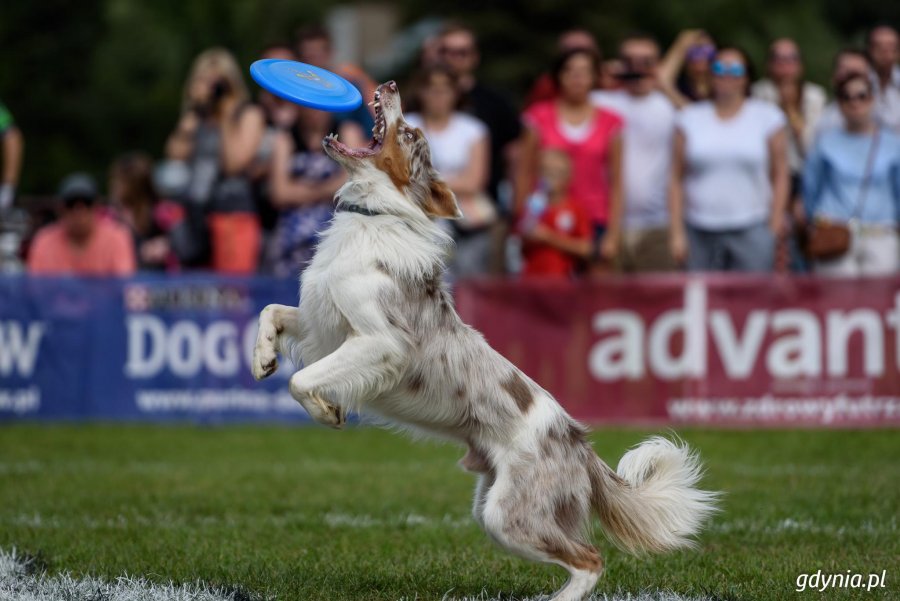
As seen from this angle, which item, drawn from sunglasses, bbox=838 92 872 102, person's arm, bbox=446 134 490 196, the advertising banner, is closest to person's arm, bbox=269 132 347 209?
the advertising banner

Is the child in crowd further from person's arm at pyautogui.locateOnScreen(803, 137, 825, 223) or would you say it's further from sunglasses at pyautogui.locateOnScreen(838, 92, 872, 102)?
sunglasses at pyautogui.locateOnScreen(838, 92, 872, 102)

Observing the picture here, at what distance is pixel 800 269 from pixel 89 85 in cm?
3308

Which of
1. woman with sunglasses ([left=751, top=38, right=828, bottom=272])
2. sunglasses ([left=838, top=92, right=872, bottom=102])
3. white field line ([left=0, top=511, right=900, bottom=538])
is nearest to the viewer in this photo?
white field line ([left=0, top=511, right=900, bottom=538])

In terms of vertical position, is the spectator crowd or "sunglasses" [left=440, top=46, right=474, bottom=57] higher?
"sunglasses" [left=440, top=46, right=474, bottom=57]

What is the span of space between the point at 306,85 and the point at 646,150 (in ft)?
19.8

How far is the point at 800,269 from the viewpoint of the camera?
12.4 meters

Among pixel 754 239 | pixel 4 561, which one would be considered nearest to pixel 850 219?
pixel 754 239

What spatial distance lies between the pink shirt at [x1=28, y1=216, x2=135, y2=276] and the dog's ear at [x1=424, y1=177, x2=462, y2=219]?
694cm

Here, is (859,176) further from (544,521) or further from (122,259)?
(544,521)

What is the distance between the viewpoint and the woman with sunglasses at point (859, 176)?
36.7 feet

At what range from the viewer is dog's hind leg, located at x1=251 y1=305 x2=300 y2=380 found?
6.02m

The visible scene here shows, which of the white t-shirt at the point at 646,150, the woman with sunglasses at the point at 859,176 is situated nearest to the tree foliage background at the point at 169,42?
the white t-shirt at the point at 646,150

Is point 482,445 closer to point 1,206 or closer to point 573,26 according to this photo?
point 1,206

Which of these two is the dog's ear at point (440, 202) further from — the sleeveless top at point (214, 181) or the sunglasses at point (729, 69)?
the sleeveless top at point (214, 181)
